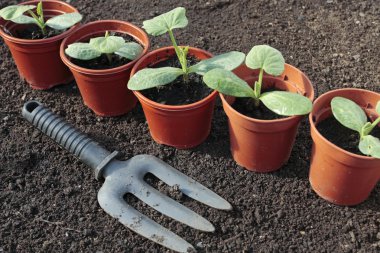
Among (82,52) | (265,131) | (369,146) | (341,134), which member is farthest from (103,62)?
(369,146)

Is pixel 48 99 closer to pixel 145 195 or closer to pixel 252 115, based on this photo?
pixel 145 195

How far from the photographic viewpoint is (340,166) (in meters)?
1.67

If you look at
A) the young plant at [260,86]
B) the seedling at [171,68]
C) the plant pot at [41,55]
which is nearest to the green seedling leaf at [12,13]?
Result: the plant pot at [41,55]

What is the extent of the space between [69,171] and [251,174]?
0.83 meters

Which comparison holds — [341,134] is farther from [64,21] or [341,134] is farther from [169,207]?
[64,21]

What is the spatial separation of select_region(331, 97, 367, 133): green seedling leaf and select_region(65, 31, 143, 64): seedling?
0.95 meters

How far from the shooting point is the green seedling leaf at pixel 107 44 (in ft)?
6.48

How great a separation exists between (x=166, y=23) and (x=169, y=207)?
2.68 feet

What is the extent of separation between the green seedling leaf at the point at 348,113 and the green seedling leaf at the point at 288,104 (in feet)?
0.39

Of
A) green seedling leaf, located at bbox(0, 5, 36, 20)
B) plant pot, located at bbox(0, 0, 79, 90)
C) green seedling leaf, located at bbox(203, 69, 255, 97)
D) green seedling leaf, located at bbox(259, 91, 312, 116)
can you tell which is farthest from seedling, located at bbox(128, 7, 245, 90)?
green seedling leaf, located at bbox(0, 5, 36, 20)

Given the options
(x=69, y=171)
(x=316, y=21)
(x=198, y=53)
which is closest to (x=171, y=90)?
(x=198, y=53)

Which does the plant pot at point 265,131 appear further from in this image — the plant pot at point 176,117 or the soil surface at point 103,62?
the soil surface at point 103,62

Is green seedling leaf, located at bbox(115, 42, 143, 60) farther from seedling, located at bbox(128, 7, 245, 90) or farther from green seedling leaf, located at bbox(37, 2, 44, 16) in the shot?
green seedling leaf, located at bbox(37, 2, 44, 16)

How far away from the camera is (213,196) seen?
6.09ft
